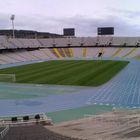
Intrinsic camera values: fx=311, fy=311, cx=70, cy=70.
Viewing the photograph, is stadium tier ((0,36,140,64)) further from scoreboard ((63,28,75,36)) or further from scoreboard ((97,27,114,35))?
scoreboard ((63,28,75,36))

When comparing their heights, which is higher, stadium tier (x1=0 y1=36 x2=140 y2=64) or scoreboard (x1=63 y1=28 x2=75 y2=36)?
scoreboard (x1=63 y1=28 x2=75 y2=36)

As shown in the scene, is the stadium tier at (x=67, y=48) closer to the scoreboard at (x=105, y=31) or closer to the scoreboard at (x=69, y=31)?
the scoreboard at (x=105, y=31)

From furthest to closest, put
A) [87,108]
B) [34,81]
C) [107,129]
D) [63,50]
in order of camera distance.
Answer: [63,50], [34,81], [87,108], [107,129]

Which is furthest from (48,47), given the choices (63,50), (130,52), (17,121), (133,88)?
(17,121)

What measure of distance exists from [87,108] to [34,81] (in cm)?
1488

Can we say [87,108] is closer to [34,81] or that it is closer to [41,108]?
[41,108]

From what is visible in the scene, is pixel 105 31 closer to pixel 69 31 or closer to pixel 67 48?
pixel 69 31

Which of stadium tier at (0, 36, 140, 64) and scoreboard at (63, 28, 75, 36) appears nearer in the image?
stadium tier at (0, 36, 140, 64)

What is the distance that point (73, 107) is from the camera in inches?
979

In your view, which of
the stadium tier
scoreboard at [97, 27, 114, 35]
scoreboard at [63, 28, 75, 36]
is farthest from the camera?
scoreboard at [63, 28, 75, 36]

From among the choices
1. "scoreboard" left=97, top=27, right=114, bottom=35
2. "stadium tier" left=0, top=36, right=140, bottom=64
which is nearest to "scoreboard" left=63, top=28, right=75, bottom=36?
"stadium tier" left=0, top=36, right=140, bottom=64

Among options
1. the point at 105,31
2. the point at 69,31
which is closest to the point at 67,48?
the point at 105,31

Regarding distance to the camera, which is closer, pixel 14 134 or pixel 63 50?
pixel 14 134

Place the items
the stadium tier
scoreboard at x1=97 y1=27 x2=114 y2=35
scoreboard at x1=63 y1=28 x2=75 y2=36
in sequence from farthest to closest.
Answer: scoreboard at x1=63 y1=28 x2=75 y2=36 → scoreboard at x1=97 y1=27 x2=114 y2=35 → the stadium tier
